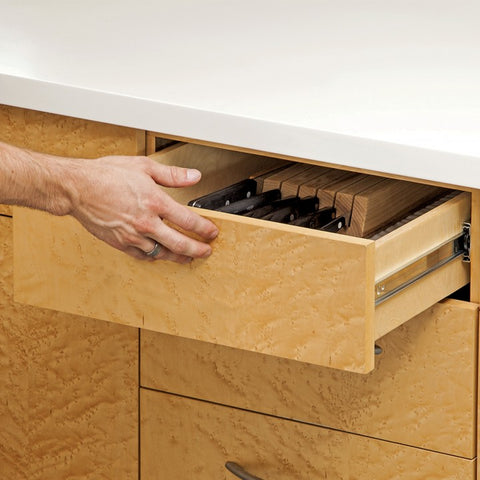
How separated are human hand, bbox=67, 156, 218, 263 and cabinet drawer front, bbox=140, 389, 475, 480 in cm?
28

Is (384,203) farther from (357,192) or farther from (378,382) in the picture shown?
(378,382)

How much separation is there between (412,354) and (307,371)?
0.13 metres

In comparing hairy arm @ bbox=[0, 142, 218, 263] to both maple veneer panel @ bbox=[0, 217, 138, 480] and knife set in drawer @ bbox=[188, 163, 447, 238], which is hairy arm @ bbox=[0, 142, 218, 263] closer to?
knife set in drawer @ bbox=[188, 163, 447, 238]

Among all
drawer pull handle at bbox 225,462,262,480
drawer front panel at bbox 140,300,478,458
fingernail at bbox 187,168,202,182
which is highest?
fingernail at bbox 187,168,202,182

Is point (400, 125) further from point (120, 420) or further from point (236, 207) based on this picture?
point (120, 420)

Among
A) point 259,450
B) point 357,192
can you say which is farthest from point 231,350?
point 357,192

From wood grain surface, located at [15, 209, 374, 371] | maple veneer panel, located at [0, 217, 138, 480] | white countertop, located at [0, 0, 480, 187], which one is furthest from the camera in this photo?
maple veneer panel, located at [0, 217, 138, 480]

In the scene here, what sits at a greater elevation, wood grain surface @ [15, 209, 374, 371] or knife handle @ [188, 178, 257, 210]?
knife handle @ [188, 178, 257, 210]

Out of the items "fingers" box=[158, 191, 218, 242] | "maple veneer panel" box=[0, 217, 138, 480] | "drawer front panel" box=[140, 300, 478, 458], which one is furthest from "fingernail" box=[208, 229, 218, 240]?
"maple veneer panel" box=[0, 217, 138, 480]

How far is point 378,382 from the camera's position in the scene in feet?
4.43

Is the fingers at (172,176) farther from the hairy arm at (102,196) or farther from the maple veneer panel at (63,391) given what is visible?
the maple veneer panel at (63,391)

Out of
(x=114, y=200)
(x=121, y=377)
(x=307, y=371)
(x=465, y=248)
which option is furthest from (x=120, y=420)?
(x=465, y=248)

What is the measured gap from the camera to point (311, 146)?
4.21 feet

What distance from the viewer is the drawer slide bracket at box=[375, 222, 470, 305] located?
121cm
